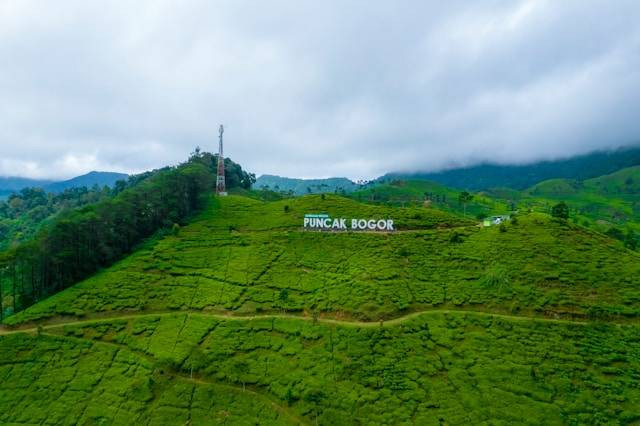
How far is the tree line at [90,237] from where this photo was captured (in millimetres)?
75125

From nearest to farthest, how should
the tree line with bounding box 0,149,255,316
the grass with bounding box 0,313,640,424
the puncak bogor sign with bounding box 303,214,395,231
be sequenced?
1. the grass with bounding box 0,313,640,424
2. the tree line with bounding box 0,149,255,316
3. the puncak bogor sign with bounding box 303,214,395,231

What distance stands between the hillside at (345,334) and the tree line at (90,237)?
6112 millimetres

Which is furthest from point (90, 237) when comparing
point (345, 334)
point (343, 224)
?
point (345, 334)

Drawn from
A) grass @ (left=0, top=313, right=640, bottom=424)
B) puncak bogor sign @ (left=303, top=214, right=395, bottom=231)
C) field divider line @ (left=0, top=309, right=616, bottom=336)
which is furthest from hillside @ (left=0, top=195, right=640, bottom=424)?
puncak bogor sign @ (left=303, top=214, right=395, bottom=231)

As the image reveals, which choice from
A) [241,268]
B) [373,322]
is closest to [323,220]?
[241,268]

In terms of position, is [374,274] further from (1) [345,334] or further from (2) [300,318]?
(2) [300,318]

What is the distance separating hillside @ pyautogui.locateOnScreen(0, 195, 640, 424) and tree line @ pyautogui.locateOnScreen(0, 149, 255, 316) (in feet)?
20.1

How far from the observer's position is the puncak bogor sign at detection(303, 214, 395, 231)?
91.2m

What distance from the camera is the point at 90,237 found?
268 feet

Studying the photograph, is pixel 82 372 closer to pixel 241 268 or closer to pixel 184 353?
pixel 184 353

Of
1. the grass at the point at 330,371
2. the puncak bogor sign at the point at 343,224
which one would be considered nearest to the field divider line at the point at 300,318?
the grass at the point at 330,371

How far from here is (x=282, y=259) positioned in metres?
81.3

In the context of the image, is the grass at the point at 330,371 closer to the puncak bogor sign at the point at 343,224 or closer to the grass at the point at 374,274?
the grass at the point at 374,274

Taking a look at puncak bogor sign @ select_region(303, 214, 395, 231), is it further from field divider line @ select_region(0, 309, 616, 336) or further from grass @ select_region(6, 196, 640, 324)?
field divider line @ select_region(0, 309, 616, 336)
